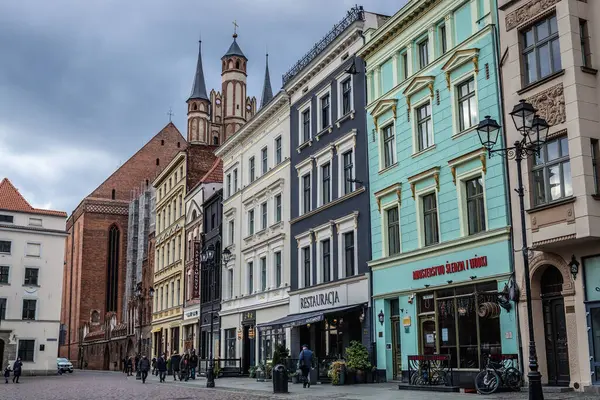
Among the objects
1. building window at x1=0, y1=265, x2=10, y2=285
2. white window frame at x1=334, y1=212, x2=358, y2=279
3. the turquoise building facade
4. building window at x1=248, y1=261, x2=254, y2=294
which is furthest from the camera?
building window at x1=0, y1=265, x2=10, y2=285

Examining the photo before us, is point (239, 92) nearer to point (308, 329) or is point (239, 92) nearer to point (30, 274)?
point (30, 274)

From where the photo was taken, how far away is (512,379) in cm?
2038

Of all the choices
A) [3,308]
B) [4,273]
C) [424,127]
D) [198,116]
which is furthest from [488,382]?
[198,116]

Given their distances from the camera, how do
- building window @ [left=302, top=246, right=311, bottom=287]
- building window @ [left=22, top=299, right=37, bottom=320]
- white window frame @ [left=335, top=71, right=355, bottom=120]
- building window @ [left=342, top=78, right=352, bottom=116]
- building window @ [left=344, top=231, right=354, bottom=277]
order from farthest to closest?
building window @ [left=22, top=299, right=37, bottom=320], building window @ [left=302, top=246, right=311, bottom=287], building window @ [left=342, top=78, right=352, bottom=116], white window frame @ [left=335, top=71, right=355, bottom=120], building window @ [left=344, top=231, right=354, bottom=277]

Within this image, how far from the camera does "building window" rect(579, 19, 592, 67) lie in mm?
19984

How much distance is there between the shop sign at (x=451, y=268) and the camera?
2311 centimetres

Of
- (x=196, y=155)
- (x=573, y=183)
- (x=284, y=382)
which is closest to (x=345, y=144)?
(x=284, y=382)

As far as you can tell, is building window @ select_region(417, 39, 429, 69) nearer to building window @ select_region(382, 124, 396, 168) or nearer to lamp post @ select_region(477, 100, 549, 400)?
building window @ select_region(382, 124, 396, 168)

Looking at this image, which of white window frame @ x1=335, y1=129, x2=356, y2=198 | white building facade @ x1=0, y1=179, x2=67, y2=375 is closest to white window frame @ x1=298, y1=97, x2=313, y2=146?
white window frame @ x1=335, y1=129, x2=356, y2=198

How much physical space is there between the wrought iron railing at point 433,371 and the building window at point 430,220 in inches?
186

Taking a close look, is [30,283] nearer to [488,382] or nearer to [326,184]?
[326,184]

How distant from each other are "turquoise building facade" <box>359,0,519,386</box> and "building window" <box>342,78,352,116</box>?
180 centimetres

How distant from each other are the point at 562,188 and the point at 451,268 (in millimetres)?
5861

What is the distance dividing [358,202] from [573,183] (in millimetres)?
12833
